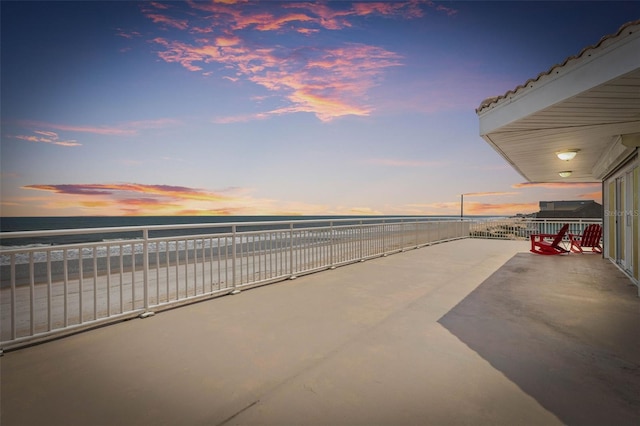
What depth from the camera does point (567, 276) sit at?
6.09 metres

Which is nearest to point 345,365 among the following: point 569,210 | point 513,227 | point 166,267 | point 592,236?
point 166,267

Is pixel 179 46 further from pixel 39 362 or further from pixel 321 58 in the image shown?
pixel 39 362

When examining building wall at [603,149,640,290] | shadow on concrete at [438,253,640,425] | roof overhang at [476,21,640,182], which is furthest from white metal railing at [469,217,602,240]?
shadow on concrete at [438,253,640,425]

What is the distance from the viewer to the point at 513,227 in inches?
574

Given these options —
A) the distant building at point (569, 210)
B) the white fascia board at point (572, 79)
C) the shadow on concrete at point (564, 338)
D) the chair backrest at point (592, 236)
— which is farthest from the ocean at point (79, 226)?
the distant building at point (569, 210)

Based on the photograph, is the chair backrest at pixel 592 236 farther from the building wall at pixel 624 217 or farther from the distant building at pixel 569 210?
the distant building at pixel 569 210

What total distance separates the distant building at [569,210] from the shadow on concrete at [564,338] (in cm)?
3915

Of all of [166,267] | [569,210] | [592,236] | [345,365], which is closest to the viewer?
[345,365]

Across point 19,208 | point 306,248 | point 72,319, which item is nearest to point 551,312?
point 306,248

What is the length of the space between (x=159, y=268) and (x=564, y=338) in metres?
8.16

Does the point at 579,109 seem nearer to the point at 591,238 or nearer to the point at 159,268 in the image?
the point at 591,238

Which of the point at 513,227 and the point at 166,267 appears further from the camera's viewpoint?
the point at 513,227

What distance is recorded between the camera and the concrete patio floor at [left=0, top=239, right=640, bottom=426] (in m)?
1.84

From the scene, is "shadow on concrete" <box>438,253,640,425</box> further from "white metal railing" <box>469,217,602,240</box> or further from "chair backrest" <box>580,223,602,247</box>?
"white metal railing" <box>469,217,602,240</box>
